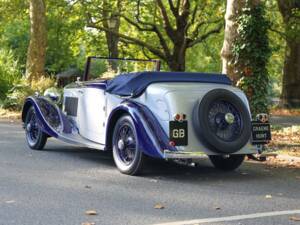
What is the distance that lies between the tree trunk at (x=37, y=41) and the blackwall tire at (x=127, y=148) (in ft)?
43.9

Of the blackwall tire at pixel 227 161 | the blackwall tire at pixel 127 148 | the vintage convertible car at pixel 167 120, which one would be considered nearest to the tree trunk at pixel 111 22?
the vintage convertible car at pixel 167 120

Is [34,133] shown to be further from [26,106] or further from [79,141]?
[79,141]

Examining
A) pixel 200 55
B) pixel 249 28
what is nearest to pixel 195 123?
pixel 249 28

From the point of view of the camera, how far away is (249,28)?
37.8ft

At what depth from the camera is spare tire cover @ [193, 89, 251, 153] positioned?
7.32 meters

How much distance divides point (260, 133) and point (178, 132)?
134 centimetres

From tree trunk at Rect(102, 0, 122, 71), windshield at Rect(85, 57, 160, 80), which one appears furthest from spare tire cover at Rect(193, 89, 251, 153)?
tree trunk at Rect(102, 0, 122, 71)

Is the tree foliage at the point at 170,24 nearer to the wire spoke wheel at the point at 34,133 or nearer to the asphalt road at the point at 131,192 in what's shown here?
the wire spoke wheel at the point at 34,133

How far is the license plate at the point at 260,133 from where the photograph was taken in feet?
25.9

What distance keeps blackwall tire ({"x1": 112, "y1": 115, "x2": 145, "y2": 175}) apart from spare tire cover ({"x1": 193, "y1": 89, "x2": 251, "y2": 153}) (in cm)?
87

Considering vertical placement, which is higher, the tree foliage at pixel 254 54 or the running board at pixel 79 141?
the tree foliage at pixel 254 54

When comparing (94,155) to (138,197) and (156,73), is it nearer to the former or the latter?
(156,73)

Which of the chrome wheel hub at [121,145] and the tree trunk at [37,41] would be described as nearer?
the chrome wheel hub at [121,145]

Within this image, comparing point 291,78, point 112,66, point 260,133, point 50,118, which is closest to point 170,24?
point 291,78
